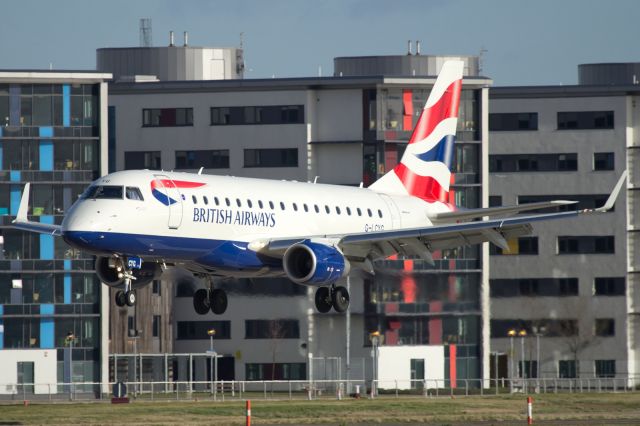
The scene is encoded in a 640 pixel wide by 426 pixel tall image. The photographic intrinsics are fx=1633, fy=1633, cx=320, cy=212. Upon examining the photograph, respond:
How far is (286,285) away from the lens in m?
106

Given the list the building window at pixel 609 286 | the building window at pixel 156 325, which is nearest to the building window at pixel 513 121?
the building window at pixel 609 286

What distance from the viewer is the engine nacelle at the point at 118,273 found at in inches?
2507

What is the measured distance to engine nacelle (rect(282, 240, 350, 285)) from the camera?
65.2 m

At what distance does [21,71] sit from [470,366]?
131ft

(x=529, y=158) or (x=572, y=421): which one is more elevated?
(x=529, y=158)

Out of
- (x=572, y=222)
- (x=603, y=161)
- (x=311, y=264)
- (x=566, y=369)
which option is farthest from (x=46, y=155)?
(x=311, y=264)

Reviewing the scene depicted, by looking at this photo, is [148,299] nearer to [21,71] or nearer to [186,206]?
[21,71]

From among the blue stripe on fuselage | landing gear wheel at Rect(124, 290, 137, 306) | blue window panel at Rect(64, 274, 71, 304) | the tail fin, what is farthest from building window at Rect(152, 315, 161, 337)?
landing gear wheel at Rect(124, 290, 137, 306)

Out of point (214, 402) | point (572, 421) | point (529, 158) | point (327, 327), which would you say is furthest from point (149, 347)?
point (572, 421)

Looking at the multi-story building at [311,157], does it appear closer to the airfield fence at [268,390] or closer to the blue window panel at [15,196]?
the airfield fence at [268,390]

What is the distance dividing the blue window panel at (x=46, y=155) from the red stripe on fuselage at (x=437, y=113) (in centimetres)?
3719

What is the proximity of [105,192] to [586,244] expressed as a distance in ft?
278

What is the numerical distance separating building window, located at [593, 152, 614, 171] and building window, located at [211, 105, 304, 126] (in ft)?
92.4

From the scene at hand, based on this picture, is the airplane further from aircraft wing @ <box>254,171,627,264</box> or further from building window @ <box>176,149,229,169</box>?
building window @ <box>176,149,229,169</box>
